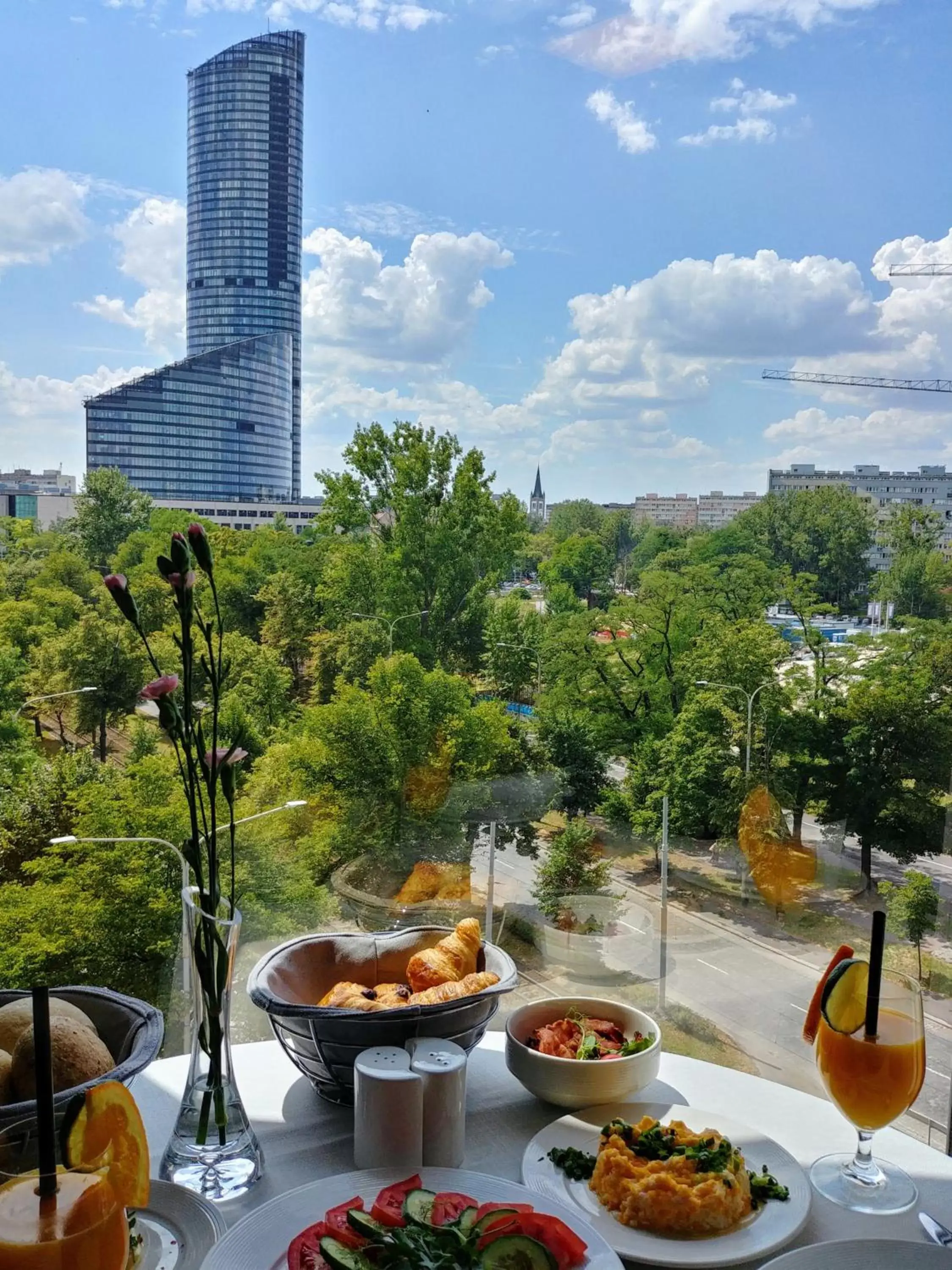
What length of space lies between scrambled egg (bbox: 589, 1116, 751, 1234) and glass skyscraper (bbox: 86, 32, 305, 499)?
4504 mm

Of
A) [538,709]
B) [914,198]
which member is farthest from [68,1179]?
[538,709]

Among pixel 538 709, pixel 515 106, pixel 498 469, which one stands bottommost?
pixel 538 709

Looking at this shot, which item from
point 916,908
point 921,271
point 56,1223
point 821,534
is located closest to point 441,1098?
point 56,1223

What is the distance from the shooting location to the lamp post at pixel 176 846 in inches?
34.0

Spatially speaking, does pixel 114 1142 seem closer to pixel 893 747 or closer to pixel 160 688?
pixel 160 688

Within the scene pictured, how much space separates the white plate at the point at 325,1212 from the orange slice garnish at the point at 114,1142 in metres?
0.08

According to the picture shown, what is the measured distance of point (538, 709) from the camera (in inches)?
224

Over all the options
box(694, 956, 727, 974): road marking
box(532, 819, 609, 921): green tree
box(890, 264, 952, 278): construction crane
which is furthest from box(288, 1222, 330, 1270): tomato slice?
box(890, 264, 952, 278): construction crane

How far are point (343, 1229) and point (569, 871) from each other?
253 centimetres

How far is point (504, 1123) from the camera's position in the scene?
98 cm

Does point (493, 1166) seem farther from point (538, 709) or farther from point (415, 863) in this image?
point (538, 709)

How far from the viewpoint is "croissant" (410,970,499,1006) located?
3.23ft

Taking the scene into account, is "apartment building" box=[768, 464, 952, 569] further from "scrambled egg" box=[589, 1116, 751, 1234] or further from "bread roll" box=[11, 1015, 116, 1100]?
"bread roll" box=[11, 1015, 116, 1100]

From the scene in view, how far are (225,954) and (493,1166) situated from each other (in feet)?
1.05
